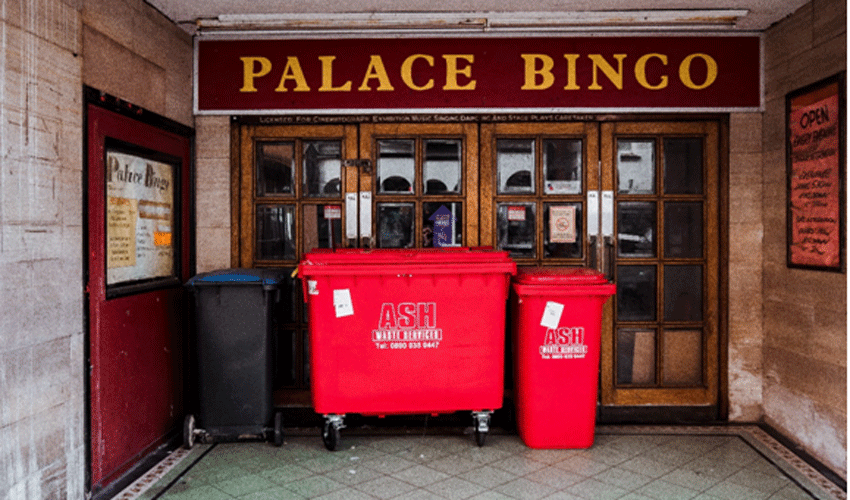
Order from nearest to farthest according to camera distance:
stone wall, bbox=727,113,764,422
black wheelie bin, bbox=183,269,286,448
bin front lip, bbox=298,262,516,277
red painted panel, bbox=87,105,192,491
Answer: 1. red painted panel, bbox=87,105,192,491
2. bin front lip, bbox=298,262,516,277
3. black wheelie bin, bbox=183,269,286,448
4. stone wall, bbox=727,113,764,422

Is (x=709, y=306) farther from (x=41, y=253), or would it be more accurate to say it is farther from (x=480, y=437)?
(x=41, y=253)

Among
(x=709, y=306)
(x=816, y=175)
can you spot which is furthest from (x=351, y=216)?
(x=816, y=175)

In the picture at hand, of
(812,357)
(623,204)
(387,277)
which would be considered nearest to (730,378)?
(812,357)

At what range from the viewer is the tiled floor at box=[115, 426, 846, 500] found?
326cm

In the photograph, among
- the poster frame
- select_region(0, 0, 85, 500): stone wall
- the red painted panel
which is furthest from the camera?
the poster frame

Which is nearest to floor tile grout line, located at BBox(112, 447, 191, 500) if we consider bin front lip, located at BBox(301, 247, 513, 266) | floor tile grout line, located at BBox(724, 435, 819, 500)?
bin front lip, located at BBox(301, 247, 513, 266)

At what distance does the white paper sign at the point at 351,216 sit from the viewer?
4.50 meters

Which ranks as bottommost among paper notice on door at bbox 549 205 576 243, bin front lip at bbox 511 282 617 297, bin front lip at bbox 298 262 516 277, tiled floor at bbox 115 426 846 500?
tiled floor at bbox 115 426 846 500

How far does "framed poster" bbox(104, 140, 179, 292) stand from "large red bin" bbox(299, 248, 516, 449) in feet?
3.41

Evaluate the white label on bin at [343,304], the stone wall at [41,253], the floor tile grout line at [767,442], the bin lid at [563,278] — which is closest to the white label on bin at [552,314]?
the bin lid at [563,278]

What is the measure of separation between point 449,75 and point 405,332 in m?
1.97

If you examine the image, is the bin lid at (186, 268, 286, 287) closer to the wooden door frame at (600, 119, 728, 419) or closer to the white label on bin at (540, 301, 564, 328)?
the white label on bin at (540, 301, 564, 328)

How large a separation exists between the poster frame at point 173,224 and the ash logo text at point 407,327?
1504mm

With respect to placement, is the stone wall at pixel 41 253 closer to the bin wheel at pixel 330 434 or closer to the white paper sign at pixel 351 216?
the bin wheel at pixel 330 434
